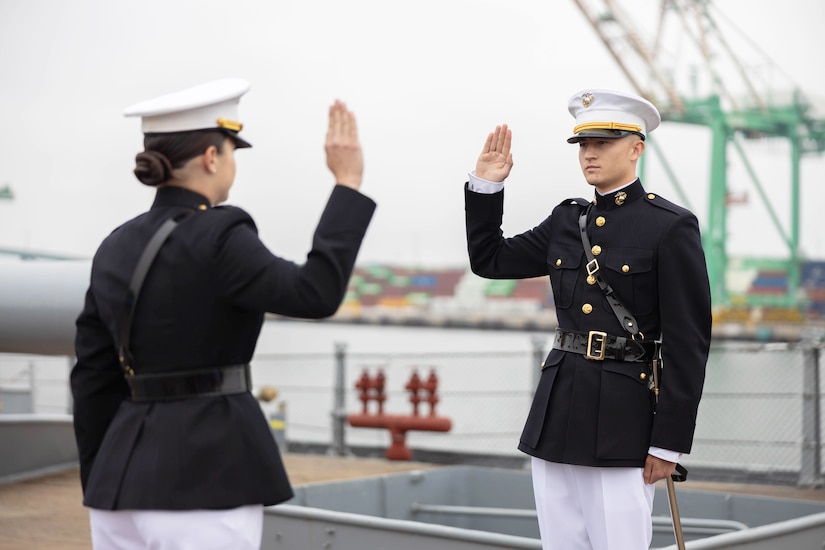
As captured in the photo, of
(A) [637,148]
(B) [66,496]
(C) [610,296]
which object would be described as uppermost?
(A) [637,148]

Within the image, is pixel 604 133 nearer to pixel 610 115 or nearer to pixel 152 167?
pixel 610 115

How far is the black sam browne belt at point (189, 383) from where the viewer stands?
6.43 ft

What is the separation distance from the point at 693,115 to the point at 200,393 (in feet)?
155

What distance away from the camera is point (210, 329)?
194cm

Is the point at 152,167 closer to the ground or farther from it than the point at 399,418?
farther from it

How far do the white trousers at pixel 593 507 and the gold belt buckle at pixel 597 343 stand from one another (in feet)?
0.87

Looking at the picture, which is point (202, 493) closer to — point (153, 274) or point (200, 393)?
point (200, 393)

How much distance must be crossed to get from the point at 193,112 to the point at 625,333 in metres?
1.25

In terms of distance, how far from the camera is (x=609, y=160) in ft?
9.25

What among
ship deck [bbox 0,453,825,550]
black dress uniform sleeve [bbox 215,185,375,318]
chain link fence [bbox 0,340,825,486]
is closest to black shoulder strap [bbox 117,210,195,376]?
black dress uniform sleeve [bbox 215,185,375,318]

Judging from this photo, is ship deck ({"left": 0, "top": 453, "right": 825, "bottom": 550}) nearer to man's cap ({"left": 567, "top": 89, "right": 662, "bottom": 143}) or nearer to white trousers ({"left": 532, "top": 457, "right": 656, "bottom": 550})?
white trousers ({"left": 532, "top": 457, "right": 656, "bottom": 550})

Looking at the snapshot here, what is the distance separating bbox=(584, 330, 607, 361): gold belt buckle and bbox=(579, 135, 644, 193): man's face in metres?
0.37

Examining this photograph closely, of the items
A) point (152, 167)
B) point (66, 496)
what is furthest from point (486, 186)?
point (66, 496)

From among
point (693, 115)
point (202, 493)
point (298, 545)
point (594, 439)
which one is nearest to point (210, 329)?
point (202, 493)
